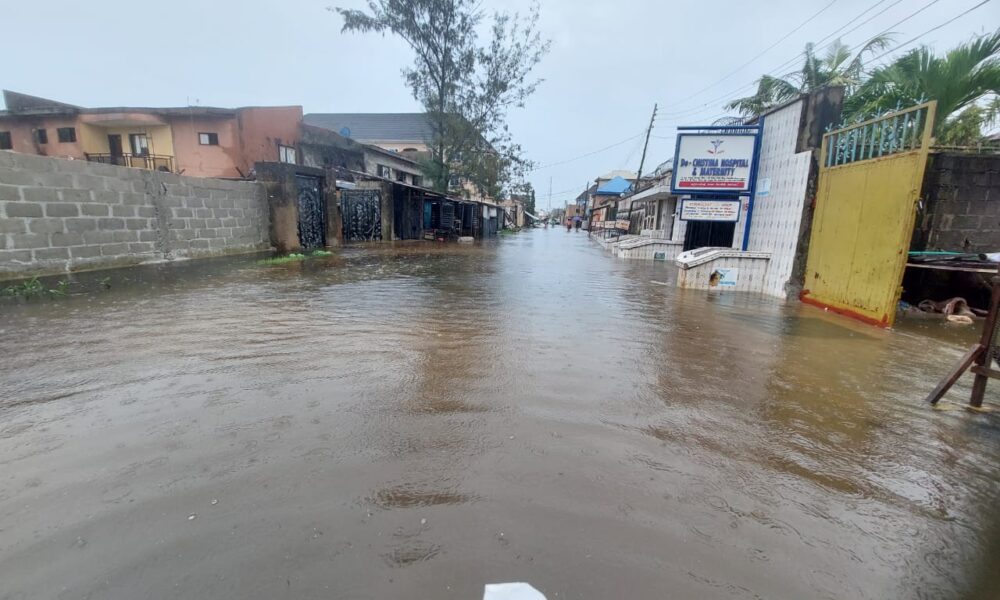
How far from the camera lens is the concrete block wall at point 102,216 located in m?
6.72

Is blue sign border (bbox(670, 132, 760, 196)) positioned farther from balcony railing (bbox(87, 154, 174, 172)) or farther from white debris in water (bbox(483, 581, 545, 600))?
balcony railing (bbox(87, 154, 174, 172))

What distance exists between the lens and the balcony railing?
22672 millimetres

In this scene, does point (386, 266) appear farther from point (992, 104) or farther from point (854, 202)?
point (992, 104)

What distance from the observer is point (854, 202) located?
6281 millimetres

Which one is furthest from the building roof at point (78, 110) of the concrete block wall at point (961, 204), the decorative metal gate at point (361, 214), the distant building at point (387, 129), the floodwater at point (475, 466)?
the concrete block wall at point (961, 204)

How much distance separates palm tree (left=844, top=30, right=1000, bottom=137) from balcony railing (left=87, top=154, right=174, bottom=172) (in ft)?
94.3

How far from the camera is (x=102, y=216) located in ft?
26.6

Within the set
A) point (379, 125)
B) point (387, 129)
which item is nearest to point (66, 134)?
point (387, 129)

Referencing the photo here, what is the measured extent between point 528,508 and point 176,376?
2956 mm

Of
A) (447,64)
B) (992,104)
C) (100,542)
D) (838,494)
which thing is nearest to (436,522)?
(100,542)

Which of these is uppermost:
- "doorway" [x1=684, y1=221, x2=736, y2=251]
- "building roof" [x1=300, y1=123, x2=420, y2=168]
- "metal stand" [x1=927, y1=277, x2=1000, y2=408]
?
"building roof" [x1=300, y1=123, x2=420, y2=168]

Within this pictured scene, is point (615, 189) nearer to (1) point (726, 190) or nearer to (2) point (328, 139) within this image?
(2) point (328, 139)

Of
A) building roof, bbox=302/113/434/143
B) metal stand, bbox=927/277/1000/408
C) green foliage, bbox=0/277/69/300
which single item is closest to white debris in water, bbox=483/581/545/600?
metal stand, bbox=927/277/1000/408

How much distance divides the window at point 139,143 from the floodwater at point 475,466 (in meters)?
24.7
